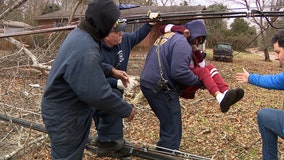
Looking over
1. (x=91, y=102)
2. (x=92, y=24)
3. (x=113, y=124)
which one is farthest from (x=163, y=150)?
(x=92, y=24)

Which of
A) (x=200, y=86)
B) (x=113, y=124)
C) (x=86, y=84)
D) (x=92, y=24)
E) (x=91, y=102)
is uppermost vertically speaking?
(x=92, y=24)

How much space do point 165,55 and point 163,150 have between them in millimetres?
1101

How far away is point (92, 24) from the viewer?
247 cm

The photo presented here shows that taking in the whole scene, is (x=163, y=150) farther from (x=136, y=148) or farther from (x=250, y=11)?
(x=250, y=11)

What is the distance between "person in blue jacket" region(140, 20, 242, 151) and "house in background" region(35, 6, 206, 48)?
7.6 inches

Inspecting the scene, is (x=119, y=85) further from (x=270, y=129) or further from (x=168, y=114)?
(x=270, y=129)

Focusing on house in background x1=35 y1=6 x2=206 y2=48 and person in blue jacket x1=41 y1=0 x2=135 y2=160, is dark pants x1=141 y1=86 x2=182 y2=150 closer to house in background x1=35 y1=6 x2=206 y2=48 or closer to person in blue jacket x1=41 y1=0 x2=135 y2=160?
house in background x1=35 y1=6 x2=206 y2=48

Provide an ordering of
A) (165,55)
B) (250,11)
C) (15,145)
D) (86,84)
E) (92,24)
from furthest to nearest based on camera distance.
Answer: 1. (15,145)
2. (165,55)
3. (250,11)
4. (92,24)
5. (86,84)

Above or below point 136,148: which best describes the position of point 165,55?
above

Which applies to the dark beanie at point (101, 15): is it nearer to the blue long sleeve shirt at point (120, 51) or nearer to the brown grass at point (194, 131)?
the blue long sleeve shirt at point (120, 51)

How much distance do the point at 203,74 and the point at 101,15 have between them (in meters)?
1.49

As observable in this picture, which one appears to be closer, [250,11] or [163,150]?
[250,11]

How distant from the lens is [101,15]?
241 cm

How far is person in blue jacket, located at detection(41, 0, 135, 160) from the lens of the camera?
231 centimetres
